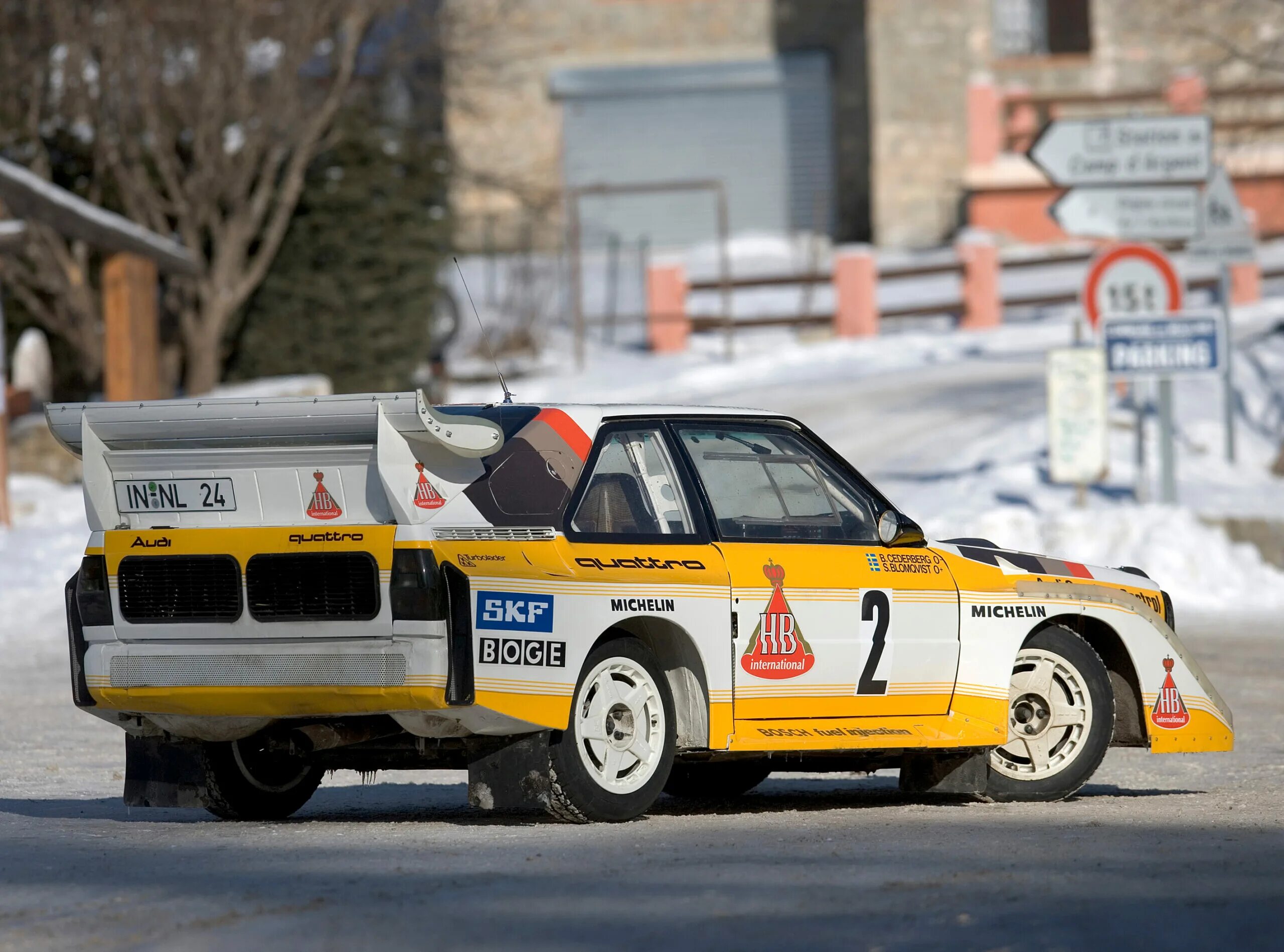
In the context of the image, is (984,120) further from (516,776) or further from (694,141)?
(516,776)

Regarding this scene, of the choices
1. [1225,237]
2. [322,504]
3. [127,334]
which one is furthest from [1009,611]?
[127,334]

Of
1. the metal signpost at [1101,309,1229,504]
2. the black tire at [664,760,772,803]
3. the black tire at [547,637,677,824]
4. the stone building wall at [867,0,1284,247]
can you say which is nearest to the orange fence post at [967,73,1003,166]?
the stone building wall at [867,0,1284,247]

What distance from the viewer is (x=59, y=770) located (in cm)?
986

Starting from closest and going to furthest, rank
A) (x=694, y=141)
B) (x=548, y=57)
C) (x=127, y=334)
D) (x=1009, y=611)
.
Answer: (x=1009, y=611) < (x=127, y=334) < (x=694, y=141) < (x=548, y=57)

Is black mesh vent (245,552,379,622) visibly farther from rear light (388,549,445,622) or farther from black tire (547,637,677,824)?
black tire (547,637,677,824)

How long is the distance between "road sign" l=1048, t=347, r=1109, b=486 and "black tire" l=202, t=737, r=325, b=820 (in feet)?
38.2

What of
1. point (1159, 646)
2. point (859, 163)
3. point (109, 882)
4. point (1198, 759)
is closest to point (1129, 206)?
point (1198, 759)

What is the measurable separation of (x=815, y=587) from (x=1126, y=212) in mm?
12008

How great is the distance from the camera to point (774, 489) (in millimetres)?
7973

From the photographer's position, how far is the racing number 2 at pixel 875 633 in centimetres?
789

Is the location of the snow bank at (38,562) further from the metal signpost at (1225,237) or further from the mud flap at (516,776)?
the metal signpost at (1225,237)

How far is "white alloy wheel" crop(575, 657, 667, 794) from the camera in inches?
285

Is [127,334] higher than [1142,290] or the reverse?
the reverse

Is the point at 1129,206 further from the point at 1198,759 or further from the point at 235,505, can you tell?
the point at 235,505
